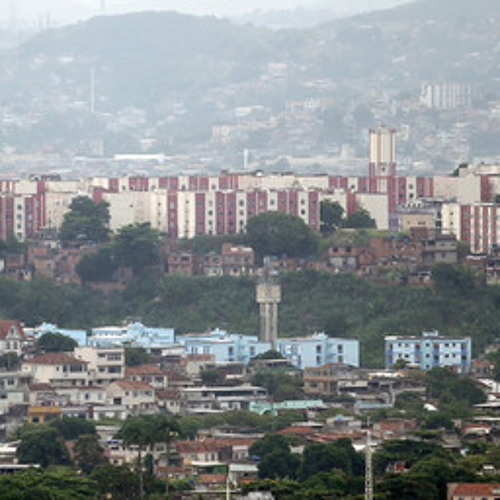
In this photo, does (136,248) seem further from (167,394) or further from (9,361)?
(167,394)

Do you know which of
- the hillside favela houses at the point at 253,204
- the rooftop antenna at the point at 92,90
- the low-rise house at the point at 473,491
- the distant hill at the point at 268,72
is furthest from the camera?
the distant hill at the point at 268,72

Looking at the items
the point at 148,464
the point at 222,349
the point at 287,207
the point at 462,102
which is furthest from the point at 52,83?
the point at 148,464

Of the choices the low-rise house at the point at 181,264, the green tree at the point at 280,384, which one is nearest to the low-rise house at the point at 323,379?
the green tree at the point at 280,384

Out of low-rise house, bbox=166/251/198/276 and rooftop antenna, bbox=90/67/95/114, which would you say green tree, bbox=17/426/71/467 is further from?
rooftop antenna, bbox=90/67/95/114

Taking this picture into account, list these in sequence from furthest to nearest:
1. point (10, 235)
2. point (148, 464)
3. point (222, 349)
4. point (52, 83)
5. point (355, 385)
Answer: point (52, 83), point (10, 235), point (222, 349), point (355, 385), point (148, 464)

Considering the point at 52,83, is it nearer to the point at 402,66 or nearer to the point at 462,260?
the point at 402,66

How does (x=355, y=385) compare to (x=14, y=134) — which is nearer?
(x=355, y=385)

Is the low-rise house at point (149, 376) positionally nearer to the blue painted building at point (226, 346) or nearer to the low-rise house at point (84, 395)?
the low-rise house at point (84, 395)
